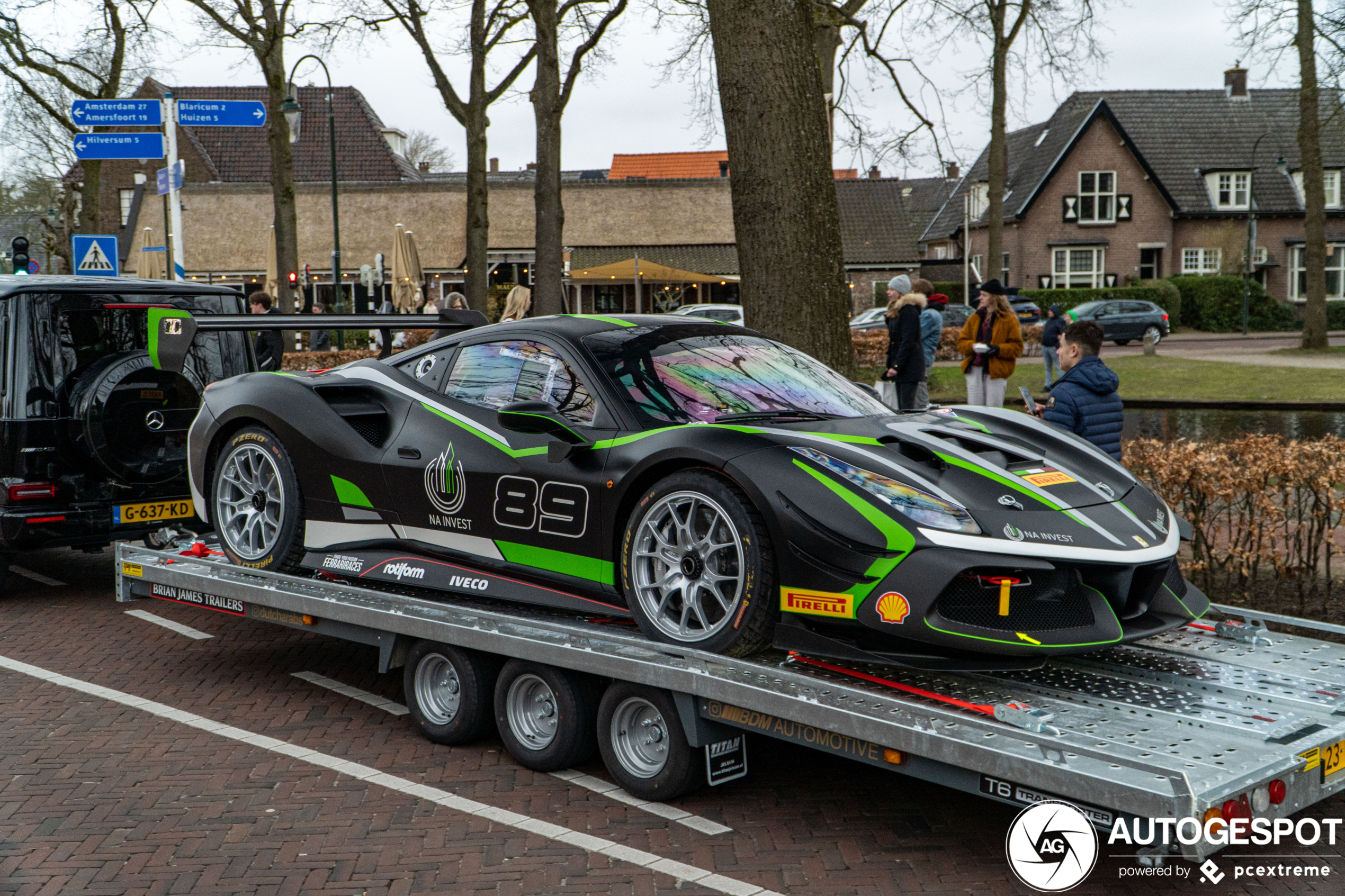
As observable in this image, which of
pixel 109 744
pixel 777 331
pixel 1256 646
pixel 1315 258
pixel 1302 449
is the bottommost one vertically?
pixel 109 744

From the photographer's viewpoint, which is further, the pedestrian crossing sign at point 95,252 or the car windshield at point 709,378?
the pedestrian crossing sign at point 95,252

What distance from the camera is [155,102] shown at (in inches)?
619

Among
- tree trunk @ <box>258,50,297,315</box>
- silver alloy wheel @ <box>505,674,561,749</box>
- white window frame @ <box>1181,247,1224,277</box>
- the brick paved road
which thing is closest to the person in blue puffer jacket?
the brick paved road

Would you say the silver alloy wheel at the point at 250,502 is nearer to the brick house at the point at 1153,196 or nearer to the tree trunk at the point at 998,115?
the tree trunk at the point at 998,115

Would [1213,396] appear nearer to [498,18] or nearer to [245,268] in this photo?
[498,18]

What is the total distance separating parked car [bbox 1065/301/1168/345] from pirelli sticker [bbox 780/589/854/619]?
121 ft

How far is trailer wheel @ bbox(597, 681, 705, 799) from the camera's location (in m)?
4.46

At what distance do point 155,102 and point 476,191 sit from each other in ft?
27.1

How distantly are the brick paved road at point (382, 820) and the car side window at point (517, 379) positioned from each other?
1.55 m

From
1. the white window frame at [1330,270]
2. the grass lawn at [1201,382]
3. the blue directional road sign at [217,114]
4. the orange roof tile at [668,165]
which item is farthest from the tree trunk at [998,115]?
the orange roof tile at [668,165]

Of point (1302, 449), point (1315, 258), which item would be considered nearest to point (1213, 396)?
point (1315, 258)

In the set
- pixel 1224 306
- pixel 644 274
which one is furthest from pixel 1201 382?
pixel 1224 306

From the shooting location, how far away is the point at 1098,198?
50031 mm

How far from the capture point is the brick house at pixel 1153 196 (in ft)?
164
